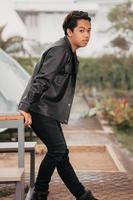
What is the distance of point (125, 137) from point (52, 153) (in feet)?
22.0

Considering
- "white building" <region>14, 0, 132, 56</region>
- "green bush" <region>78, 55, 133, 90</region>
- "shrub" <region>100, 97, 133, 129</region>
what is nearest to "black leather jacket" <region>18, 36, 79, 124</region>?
"shrub" <region>100, 97, 133, 129</region>

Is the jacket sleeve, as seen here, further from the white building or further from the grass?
the white building

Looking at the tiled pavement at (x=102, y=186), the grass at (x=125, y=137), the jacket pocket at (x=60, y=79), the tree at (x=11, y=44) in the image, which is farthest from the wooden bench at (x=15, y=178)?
the tree at (x=11, y=44)

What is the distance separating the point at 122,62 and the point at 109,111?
769cm

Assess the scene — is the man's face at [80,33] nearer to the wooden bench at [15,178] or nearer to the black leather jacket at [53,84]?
the black leather jacket at [53,84]

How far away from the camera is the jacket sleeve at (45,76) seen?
4895 mm

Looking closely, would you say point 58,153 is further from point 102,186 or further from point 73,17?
point 102,186

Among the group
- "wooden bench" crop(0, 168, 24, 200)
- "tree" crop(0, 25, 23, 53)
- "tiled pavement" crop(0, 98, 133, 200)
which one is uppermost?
"wooden bench" crop(0, 168, 24, 200)

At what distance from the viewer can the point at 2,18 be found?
2762cm

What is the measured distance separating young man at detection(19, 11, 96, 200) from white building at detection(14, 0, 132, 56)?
23.7 meters

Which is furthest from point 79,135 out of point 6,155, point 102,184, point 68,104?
point 68,104

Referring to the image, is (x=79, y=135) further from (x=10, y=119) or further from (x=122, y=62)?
(x=122, y=62)

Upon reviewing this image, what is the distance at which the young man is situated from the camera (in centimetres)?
495

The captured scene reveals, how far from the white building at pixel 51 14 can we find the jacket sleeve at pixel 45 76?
938 inches
